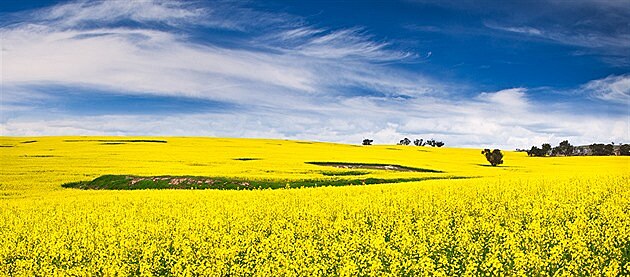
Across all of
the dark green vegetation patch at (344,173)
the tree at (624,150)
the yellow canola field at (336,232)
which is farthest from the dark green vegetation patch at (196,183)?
the tree at (624,150)

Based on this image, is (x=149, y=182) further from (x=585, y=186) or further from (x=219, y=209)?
(x=585, y=186)

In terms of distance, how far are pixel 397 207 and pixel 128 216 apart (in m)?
7.65

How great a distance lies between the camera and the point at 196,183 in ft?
92.5

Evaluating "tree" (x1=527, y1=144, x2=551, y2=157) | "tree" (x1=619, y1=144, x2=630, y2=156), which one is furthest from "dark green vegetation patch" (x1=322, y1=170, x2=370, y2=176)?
"tree" (x1=619, y1=144, x2=630, y2=156)

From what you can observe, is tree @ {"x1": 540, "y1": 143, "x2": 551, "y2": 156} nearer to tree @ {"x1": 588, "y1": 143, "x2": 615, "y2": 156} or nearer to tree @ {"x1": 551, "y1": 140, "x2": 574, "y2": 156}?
tree @ {"x1": 551, "y1": 140, "x2": 574, "y2": 156}

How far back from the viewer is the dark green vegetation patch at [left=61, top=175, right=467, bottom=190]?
27078mm

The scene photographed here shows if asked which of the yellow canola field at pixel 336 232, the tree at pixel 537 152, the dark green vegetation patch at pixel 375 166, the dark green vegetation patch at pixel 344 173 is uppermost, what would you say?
the tree at pixel 537 152

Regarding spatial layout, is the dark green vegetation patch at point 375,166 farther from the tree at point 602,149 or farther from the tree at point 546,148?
the tree at point 602,149

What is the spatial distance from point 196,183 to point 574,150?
223 feet

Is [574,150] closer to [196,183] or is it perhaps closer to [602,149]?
[602,149]

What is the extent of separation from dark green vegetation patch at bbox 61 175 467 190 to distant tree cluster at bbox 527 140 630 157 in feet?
179

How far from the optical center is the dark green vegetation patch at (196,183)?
1066 inches

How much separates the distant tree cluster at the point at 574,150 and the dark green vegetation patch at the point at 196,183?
179 ft

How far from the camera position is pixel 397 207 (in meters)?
14.9
